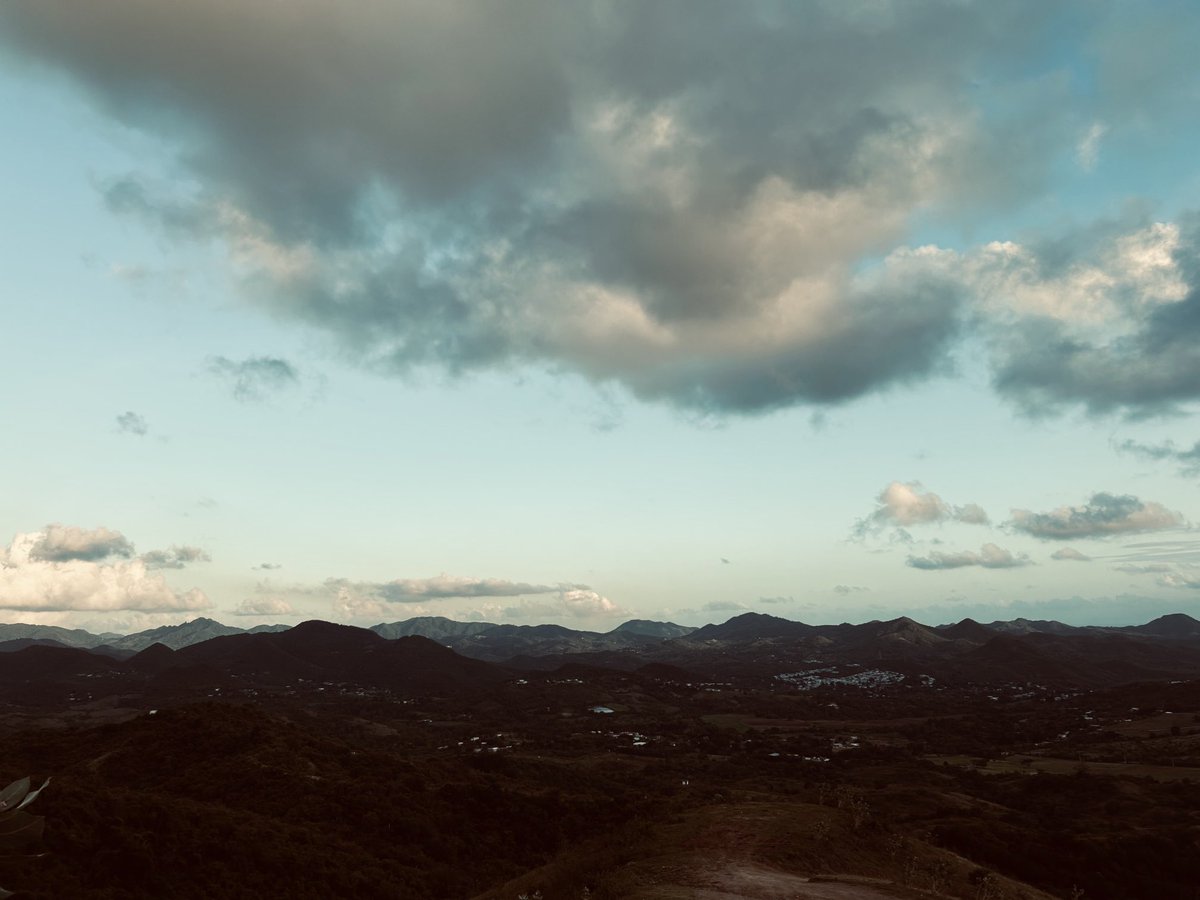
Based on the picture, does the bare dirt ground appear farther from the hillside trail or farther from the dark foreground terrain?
the dark foreground terrain

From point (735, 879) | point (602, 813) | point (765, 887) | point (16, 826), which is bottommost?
point (602, 813)

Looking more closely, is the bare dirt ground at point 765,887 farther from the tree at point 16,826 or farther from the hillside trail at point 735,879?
the tree at point 16,826

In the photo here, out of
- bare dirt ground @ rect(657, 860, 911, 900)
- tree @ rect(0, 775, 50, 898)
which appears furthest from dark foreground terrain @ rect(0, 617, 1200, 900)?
tree @ rect(0, 775, 50, 898)

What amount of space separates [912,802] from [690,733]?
245 ft

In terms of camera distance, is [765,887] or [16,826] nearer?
[16,826]

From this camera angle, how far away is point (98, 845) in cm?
3922

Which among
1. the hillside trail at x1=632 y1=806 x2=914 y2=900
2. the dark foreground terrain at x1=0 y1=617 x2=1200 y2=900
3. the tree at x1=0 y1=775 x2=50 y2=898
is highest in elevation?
the tree at x1=0 y1=775 x2=50 y2=898

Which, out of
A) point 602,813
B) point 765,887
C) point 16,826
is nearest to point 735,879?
point 765,887

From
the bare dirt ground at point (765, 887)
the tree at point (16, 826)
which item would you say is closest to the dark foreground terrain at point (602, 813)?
the bare dirt ground at point (765, 887)

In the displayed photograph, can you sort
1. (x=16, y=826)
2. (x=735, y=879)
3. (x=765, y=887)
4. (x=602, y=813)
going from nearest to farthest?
(x=16, y=826) < (x=765, y=887) < (x=735, y=879) < (x=602, y=813)

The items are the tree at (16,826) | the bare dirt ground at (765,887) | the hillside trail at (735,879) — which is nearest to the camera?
the tree at (16,826)

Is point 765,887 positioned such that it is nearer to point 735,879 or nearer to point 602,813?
point 735,879

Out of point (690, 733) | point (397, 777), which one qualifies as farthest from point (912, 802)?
point (690, 733)

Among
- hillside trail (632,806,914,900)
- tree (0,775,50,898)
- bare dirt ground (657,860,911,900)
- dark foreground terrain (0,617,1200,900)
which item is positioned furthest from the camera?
dark foreground terrain (0,617,1200,900)
